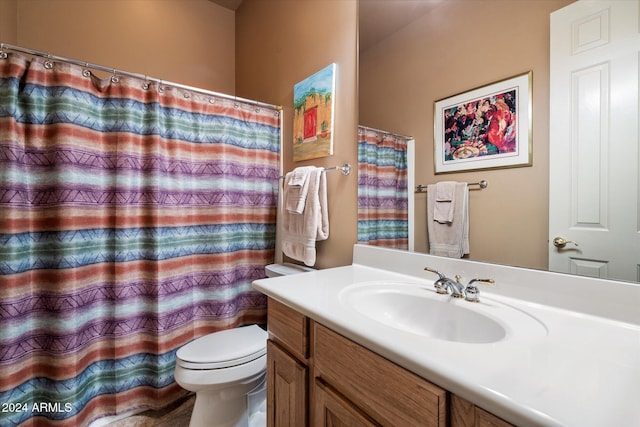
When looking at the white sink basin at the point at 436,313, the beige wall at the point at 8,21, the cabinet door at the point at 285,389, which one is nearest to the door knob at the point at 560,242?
the white sink basin at the point at 436,313

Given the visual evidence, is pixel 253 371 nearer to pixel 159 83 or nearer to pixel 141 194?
pixel 141 194

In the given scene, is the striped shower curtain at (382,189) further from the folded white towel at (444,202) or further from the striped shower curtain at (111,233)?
the striped shower curtain at (111,233)

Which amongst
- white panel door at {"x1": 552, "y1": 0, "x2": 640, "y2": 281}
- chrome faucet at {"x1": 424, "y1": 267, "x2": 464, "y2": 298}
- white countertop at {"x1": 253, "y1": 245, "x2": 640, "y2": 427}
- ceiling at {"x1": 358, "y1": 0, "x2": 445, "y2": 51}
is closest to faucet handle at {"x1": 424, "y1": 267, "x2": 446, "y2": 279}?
chrome faucet at {"x1": 424, "y1": 267, "x2": 464, "y2": 298}

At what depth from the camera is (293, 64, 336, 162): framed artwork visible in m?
1.46

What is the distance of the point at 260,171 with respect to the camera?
70.9 inches

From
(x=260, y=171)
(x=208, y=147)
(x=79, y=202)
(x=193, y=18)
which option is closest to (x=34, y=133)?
(x=79, y=202)

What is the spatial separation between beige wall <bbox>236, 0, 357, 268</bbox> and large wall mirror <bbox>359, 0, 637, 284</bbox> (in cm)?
10

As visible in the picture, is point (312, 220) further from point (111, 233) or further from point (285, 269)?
point (111, 233)

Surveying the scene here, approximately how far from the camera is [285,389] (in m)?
0.92

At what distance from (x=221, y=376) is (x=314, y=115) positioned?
134cm

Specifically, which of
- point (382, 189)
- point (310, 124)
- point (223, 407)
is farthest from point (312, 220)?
point (223, 407)

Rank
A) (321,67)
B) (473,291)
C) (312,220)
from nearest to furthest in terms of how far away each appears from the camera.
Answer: (473,291)
(312,220)
(321,67)

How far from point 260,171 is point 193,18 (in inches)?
61.6

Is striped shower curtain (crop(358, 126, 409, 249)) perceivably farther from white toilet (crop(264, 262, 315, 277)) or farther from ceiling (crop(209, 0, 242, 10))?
ceiling (crop(209, 0, 242, 10))
